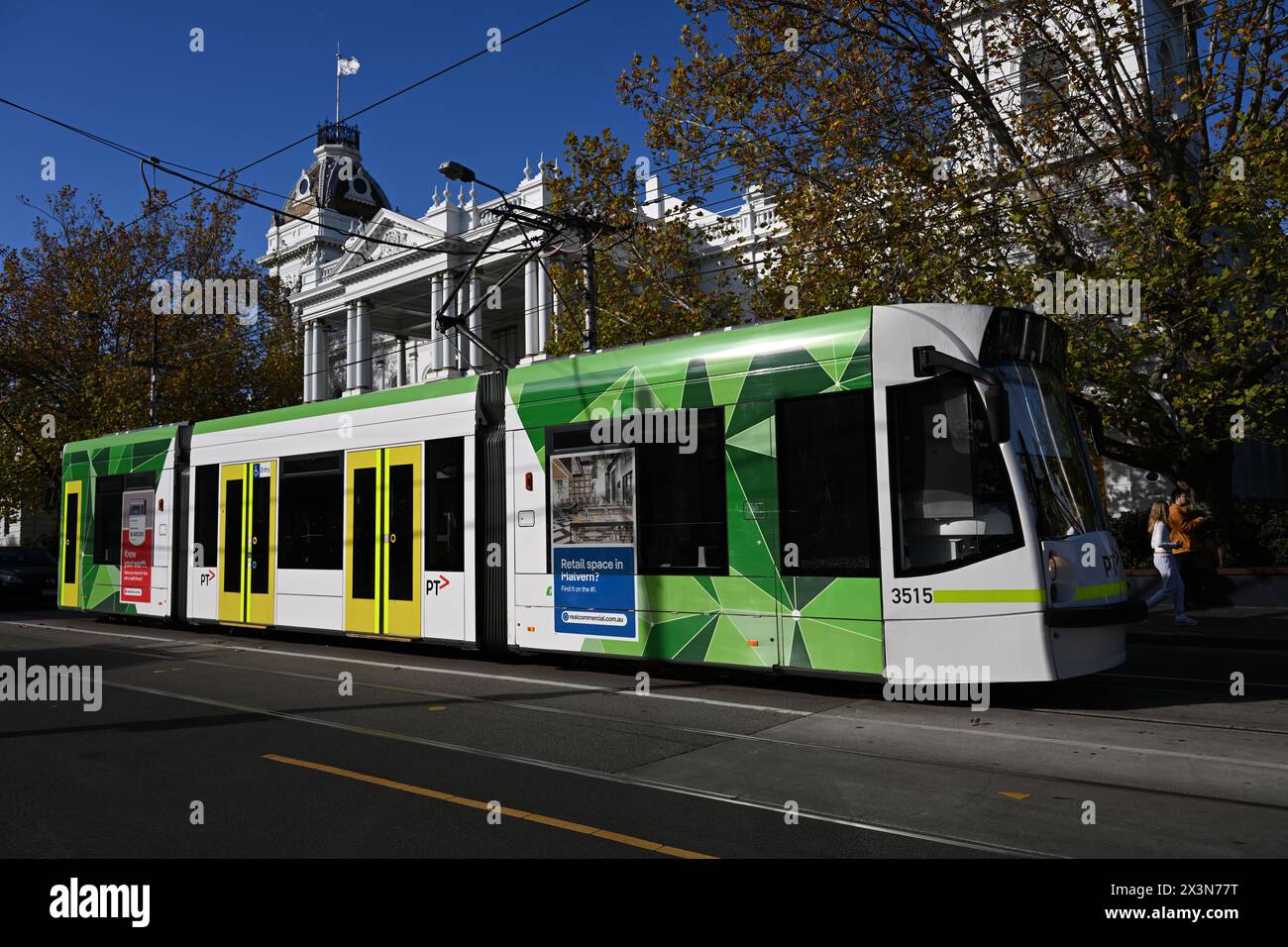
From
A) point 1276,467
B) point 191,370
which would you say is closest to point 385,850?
point 1276,467

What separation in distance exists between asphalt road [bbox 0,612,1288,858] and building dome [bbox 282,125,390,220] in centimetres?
8132

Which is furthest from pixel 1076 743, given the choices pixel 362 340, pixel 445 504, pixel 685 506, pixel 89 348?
pixel 362 340

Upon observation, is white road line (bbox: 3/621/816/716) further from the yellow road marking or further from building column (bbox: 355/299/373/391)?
building column (bbox: 355/299/373/391)

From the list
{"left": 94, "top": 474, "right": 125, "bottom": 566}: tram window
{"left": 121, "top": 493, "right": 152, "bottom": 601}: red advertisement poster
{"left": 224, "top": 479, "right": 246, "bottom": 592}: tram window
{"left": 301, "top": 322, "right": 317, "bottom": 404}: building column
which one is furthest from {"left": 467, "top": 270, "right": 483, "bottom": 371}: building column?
{"left": 224, "top": 479, "right": 246, "bottom": 592}: tram window

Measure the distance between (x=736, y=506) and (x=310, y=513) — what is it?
708 centimetres

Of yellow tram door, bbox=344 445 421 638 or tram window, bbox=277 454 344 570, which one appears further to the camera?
tram window, bbox=277 454 344 570

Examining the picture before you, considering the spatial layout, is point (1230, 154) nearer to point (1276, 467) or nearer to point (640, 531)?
point (640, 531)

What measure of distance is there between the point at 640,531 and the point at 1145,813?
545 centimetres

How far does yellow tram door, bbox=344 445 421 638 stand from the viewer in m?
12.1

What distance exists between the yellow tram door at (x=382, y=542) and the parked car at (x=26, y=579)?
49.8 ft

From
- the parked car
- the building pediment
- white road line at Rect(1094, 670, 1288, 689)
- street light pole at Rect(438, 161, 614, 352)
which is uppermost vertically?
the building pediment

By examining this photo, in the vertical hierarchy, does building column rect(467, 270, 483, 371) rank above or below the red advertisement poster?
above

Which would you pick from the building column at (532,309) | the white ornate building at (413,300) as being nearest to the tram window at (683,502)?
the white ornate building at (413,300)

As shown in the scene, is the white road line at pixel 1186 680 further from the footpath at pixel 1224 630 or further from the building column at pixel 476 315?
the building column at pixel 476 315
